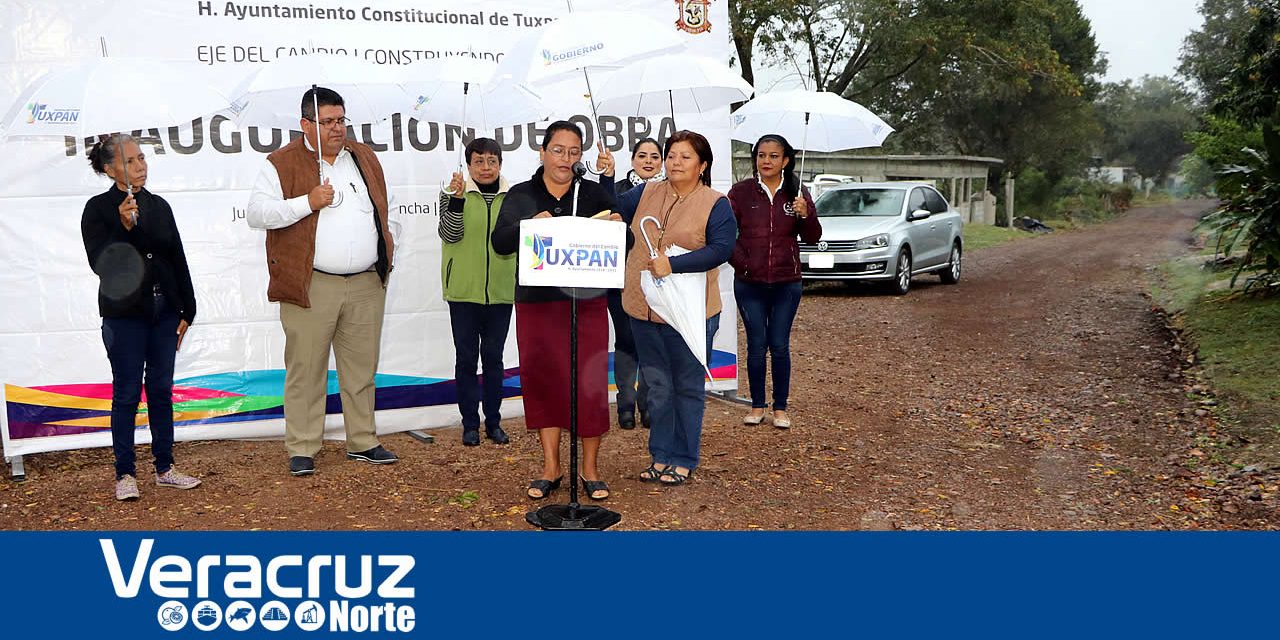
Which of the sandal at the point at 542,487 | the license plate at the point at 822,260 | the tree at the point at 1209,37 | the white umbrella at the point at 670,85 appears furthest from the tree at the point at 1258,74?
the tree at the point at 1209,37

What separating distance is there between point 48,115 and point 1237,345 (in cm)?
946

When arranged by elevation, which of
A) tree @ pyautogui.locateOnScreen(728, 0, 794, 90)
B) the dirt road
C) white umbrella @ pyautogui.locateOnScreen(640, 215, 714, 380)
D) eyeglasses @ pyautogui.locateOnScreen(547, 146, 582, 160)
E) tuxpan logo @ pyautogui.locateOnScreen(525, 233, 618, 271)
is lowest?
the dirt road

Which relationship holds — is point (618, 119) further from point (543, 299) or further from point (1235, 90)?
point (1235, 90)

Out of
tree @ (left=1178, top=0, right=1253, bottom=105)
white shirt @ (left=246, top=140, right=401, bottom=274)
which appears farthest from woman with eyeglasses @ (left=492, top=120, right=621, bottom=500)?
tree @ (left=1178, top=0, right=1253, bottom=105)

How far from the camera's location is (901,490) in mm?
5930

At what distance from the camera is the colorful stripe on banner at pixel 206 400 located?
21.4 feet

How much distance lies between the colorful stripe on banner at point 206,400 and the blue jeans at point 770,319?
1676 millimetres

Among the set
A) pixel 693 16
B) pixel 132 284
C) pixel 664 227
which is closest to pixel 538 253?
pixel 664 227

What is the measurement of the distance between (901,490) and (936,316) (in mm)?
8387

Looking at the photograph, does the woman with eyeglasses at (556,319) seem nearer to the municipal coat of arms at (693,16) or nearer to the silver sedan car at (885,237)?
the municipal coat of arms at (693,16)

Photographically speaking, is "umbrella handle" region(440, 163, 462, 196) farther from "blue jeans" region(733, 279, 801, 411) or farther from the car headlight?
the car headlight

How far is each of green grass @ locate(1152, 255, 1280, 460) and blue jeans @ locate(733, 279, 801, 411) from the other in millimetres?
2930

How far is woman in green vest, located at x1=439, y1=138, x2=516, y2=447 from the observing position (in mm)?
6684
